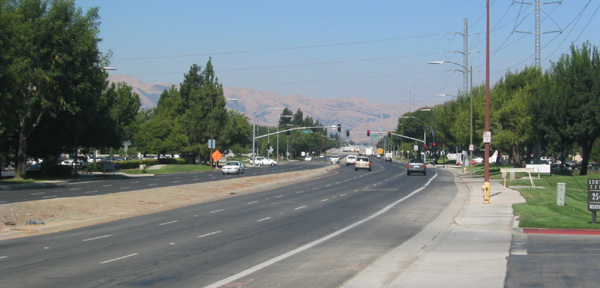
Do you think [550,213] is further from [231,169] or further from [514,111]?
[231,169]

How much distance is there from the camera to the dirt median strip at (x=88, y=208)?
2061 centimetres

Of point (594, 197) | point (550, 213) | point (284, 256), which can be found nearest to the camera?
point (284, 256)

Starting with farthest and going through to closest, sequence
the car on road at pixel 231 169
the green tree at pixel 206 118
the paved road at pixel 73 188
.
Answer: the green tree at pixel 206 118 < the car on road at pixel 231 169 < the paved road at pixel 73 188

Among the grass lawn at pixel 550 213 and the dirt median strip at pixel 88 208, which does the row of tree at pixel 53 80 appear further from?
the grass lawn at pixel 550 213

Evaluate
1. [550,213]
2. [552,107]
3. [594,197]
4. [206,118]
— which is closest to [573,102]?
[552,107]

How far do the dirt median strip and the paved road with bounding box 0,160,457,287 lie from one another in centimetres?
107

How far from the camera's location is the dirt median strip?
2061 centimetres

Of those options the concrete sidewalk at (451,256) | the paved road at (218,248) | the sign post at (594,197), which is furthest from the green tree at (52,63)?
the sign post at (594,197)

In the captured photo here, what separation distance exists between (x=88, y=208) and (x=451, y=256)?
16550 millimetres

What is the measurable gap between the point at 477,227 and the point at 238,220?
8.01 m

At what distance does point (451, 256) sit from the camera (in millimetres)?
14422

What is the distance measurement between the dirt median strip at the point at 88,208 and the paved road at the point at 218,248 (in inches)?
42.2

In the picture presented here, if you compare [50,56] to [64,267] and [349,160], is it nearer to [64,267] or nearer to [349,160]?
[64,267]

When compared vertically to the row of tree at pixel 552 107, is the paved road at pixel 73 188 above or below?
below
